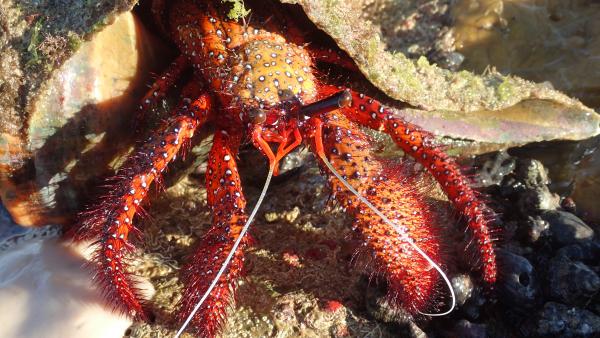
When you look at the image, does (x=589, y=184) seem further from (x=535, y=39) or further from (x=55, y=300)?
(x=55, y=300)

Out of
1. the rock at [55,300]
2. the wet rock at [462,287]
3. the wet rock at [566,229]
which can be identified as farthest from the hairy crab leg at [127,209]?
the wet rock at [566,229]

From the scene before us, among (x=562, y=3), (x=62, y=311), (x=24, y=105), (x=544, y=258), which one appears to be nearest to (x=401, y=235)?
(x=544, y=258)

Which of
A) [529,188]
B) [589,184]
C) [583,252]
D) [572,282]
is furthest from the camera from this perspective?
[589,184]

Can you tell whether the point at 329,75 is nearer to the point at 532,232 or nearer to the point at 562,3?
the point at 532,232

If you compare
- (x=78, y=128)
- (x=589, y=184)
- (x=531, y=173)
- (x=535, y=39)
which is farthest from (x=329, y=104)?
(x=535, y=39)

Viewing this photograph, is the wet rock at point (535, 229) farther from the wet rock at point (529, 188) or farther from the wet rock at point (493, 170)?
the wet rock at point (493, 170)

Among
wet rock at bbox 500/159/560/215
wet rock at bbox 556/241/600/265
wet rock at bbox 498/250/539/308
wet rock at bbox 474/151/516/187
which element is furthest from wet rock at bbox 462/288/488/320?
wet rock at bbox 474/151/516/187

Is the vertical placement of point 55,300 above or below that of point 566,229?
above

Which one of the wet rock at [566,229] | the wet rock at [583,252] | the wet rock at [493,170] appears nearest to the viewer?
the wet rock at [583,252]
